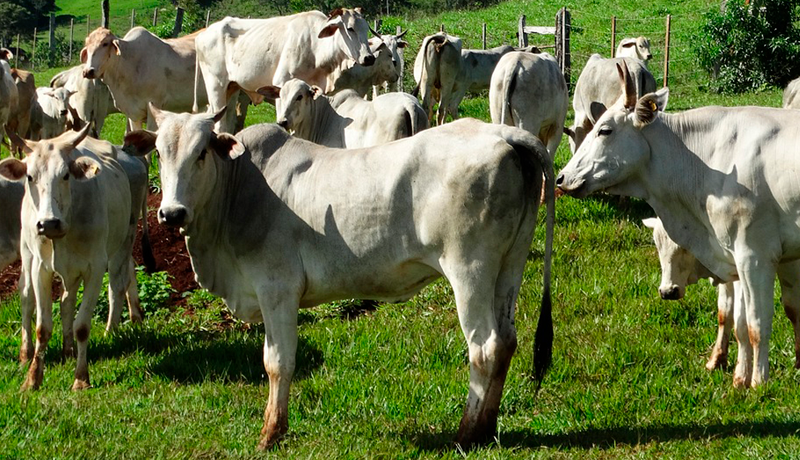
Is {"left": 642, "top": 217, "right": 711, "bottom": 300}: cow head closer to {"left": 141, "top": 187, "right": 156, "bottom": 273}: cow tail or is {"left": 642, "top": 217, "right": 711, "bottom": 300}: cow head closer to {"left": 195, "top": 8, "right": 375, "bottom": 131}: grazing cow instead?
{"left": 195, "top": 8, "right": 375, "bottom": 131}: grazing cow

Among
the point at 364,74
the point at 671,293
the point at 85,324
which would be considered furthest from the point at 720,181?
the point at 364,74

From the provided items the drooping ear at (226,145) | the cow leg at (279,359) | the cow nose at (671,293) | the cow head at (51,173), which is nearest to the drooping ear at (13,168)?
the cow head at (51,173)

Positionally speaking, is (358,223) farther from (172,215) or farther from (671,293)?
(671,293)

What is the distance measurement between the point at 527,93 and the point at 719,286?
6146mm

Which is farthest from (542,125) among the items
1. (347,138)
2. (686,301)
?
(686,301)

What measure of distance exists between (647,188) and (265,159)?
9.05ft

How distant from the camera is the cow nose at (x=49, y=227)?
309 inches

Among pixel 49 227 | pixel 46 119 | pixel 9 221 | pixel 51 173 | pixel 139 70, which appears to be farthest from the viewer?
pixel 46 119

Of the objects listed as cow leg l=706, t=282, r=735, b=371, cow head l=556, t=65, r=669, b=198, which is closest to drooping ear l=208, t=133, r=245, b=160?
cow head l=556, t=65, r=669, b=198

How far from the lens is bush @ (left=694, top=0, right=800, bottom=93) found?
2672 centimetres

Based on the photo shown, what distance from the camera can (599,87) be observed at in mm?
15500

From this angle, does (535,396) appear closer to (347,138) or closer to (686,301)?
(686,301)

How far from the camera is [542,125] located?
1461cm

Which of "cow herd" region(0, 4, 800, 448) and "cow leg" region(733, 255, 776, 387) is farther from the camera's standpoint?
"cow leg" region(733, 255, 776, 387)
